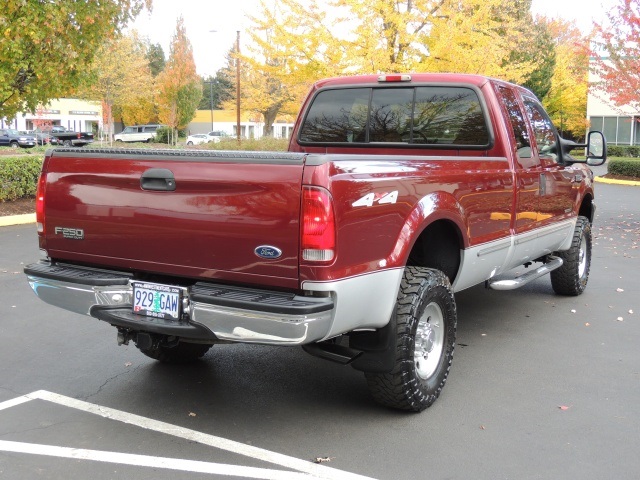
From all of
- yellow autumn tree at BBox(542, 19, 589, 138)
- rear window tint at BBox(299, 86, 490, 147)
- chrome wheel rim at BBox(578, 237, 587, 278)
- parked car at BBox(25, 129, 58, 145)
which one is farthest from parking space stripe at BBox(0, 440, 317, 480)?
parked car at BBox(25, 129, 58, 145)

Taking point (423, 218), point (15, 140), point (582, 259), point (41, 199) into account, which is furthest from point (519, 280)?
point (15, 140)

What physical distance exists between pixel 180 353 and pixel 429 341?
1.91 m

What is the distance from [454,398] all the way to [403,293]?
3.14 ft

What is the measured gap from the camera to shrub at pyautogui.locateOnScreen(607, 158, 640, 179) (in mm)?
25047

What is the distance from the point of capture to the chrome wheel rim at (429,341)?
432 cm

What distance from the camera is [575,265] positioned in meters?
7.30

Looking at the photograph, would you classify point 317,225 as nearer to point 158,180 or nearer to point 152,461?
point 158,180

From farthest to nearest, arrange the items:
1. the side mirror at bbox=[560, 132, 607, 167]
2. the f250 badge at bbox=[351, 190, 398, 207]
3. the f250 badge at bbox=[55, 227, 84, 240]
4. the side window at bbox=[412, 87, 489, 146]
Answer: the side mirror at bbox=[560, 132, 607, 167] → the side window at bbox=[412, 87, 489, 146] → the f250 badge at bbox=[55, 227, 84, 240] → the f250 badge at bbox=[351, 190, 398, 207]

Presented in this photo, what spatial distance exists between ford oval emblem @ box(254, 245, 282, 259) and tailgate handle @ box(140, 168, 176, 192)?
0.62m

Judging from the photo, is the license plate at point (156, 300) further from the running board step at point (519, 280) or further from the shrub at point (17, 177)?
the shrub at point (17, 177)

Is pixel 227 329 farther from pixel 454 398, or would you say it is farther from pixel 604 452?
pixel 604 452

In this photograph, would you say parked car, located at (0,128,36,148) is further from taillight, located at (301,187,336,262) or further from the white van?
taillight, located at (301,187,336,262)

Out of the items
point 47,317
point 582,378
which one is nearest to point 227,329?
point 582,378

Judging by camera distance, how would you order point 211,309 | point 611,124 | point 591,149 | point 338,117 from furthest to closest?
point 611,124, point 591,149, point 338,117, point 211,309
